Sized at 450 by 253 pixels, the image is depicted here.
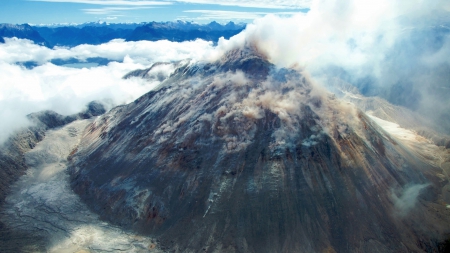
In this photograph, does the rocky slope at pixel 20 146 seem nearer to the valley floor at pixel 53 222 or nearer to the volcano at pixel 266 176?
the valley floor at pixel 53 222

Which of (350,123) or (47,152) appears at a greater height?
(350,123)

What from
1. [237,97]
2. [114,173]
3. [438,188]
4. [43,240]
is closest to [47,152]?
[114,173]

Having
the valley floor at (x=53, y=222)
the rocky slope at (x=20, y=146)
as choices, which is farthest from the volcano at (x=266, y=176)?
the rocky slope at (x=20, y=146)

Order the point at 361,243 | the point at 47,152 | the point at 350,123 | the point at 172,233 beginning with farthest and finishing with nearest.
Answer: the point at 47,152 → the point at 350,123 → the point at 172,233 → the point at 361,243

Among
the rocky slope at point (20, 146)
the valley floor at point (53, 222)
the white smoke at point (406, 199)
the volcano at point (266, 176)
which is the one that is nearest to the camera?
the volcano at point (266, 176)

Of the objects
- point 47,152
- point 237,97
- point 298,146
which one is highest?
point 237,97

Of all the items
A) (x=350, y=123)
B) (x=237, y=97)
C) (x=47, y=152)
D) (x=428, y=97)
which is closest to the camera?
(x=350, y=123)

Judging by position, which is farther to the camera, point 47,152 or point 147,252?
point 47,152

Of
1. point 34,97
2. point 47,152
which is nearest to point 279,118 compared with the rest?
point 47,152

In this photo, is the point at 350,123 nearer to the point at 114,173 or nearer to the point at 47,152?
the point at 114,173
